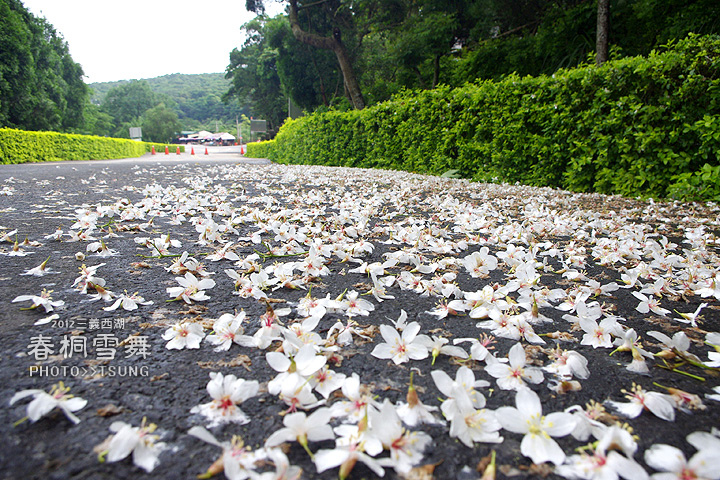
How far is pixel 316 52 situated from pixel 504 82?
20731 millimetres

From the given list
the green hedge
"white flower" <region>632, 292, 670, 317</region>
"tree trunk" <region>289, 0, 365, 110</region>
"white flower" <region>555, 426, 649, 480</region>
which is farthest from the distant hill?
"white flower" <region>555, 426, 649, 480</region>

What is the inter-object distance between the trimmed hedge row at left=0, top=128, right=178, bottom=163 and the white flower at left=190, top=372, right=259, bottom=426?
16.5 m

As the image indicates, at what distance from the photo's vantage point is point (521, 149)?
6141 millimetres

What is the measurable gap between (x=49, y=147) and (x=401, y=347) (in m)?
20.0

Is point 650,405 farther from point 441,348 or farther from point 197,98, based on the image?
point 197,98

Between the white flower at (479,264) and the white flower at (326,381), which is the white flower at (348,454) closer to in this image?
the white flower at (326,381)

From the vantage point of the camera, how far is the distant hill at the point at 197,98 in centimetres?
9425

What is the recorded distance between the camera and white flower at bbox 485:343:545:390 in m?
1.11

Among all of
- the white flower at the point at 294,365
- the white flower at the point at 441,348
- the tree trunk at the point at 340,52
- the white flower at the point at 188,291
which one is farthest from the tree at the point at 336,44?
the white flower at the point at 294,365

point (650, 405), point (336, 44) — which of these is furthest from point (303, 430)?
point (336, 44)

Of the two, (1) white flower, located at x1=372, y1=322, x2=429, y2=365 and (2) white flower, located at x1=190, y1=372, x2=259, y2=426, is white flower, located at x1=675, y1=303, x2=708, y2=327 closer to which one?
(1) white flower, located at x1=372, y1=322, x2=429, y2=365

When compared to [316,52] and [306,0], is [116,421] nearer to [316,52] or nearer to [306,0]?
[306,0]

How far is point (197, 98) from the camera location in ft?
327

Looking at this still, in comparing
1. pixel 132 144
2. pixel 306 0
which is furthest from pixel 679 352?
pixel 132 144
